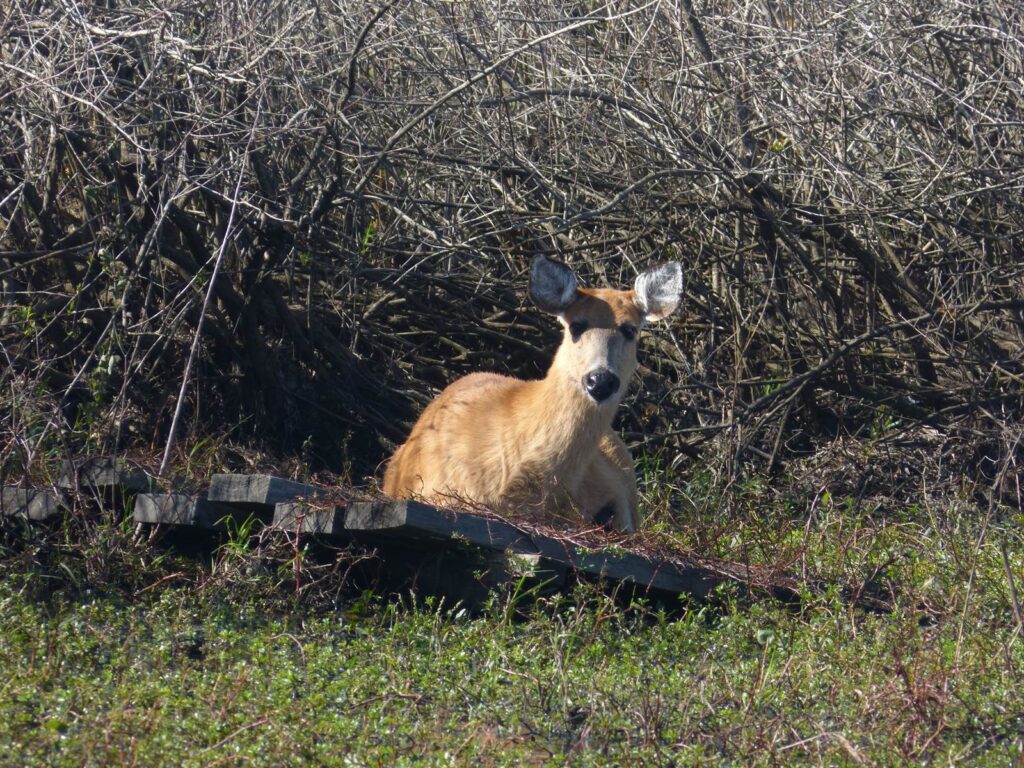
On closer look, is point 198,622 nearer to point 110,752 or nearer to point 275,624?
point 275,624

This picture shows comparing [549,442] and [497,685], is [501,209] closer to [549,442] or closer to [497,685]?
[549,442]

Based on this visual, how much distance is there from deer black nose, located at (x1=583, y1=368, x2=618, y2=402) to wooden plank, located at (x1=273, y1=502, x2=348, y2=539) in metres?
1.47

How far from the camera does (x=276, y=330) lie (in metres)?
8.41

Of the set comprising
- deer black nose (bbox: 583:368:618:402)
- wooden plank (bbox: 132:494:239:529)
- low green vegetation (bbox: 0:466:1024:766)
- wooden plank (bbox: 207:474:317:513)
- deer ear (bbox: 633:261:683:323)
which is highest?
deer ear (bbox: 633:261:683:323)

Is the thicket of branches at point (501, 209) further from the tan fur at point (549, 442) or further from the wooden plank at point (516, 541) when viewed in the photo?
the wooden plank at point (516, 541)

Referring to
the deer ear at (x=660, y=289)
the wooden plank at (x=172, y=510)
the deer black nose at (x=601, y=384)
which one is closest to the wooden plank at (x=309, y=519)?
the wooden plank at (x=172, y=510)

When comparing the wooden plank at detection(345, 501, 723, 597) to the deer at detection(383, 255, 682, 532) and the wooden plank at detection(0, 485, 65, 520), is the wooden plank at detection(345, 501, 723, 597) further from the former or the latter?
the wooden plank at detection(0, 485, 65, 520)

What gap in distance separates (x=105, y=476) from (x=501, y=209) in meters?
2.99

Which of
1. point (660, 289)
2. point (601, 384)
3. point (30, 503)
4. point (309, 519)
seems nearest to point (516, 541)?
point (309, 519)

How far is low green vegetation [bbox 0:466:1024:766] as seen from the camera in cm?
418

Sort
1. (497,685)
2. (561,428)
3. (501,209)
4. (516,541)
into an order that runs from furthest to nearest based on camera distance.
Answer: (501,209), (561,428), (516,541), (497,685)

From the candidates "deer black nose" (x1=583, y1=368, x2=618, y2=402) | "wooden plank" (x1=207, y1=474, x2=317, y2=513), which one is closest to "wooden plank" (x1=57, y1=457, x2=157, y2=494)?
"wooden plank" (x1=207, y1=474, x2=317, y2=513)

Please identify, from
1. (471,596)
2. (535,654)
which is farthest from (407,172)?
(535,654)

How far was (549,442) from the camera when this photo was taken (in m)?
6.83
